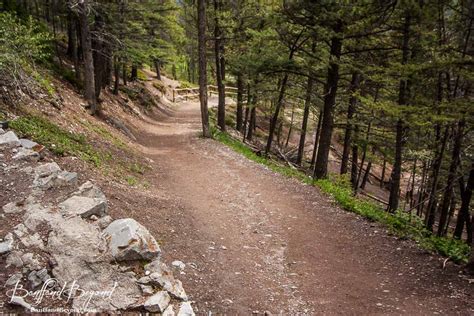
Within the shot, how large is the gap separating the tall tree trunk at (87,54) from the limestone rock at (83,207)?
10120 mm

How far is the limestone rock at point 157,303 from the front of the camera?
408 cm

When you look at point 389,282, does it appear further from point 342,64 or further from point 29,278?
point 342,64

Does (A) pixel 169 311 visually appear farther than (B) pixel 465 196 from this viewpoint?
No

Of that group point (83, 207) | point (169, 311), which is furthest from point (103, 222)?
point (169, 311)

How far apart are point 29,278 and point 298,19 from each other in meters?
10.5

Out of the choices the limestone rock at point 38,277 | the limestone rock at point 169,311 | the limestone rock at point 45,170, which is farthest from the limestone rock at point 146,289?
the limestone rock at point 45,170

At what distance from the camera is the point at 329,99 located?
41.2 ft

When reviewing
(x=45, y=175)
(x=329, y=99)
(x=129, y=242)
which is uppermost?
(x=329, y=99)

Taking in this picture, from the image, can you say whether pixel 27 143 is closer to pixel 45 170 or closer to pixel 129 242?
pixel 45 170

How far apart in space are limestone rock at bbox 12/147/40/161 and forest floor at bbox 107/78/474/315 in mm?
1684

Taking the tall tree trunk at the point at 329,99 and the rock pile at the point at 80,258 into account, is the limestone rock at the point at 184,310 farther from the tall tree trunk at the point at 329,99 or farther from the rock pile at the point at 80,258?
the tall tree trunk at the point at 329,99

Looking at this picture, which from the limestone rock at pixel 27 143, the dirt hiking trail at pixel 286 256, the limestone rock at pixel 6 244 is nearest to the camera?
the limestone rock at pixel 6 244

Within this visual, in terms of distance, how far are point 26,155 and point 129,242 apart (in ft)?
11.9

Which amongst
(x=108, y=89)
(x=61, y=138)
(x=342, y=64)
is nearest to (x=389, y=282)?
(x=342, y=64)
